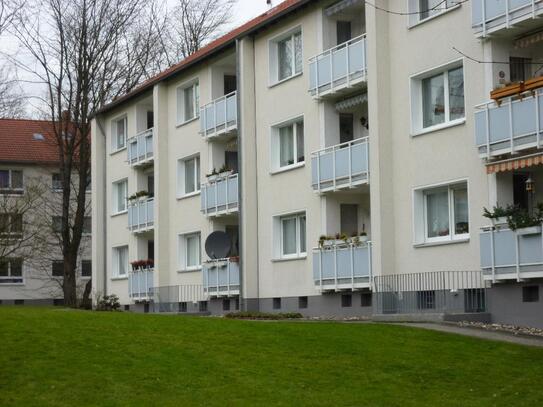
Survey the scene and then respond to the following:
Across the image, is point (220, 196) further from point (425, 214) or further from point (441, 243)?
point (441, 243)

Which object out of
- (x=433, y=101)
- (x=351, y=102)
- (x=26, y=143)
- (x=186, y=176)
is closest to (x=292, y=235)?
(x=351, y=102)

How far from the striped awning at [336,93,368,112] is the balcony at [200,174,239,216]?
6023 millimetres

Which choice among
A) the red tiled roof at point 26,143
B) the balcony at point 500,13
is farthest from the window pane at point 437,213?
the red tiled roof at point 26,143

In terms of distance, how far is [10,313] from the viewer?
2441 cm

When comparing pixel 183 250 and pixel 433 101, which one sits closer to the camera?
pixel 433 101

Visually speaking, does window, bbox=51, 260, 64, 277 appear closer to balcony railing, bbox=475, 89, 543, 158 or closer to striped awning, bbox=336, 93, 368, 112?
striped awning, bbox=336, 93, 368, 112

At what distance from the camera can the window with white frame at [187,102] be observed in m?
43.2

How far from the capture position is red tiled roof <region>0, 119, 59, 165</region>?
73.3 m

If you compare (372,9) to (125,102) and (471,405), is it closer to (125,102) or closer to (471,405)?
(471,405)

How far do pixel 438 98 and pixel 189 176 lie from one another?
17175mm

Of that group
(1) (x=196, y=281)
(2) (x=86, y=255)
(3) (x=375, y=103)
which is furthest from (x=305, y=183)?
(2) (x=86, y=255)

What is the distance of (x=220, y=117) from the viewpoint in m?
39.2

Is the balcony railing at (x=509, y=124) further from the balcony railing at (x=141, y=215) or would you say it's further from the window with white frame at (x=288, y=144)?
the balcony railing at (x=141, y=215)

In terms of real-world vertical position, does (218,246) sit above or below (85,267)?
below
